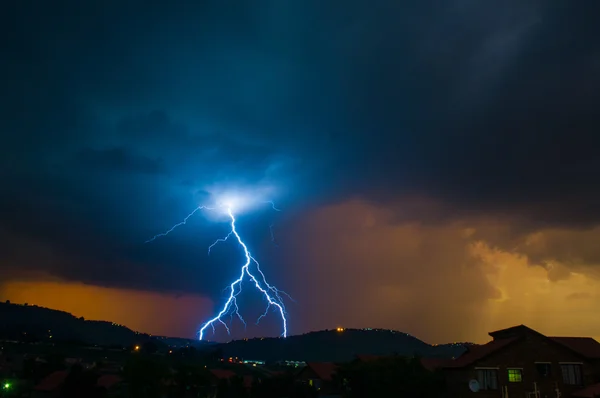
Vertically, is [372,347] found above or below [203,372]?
above

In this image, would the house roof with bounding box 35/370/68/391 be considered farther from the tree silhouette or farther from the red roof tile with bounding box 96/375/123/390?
the tree silhouette

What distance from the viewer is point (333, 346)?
146 metres

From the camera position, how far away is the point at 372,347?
5930 inches

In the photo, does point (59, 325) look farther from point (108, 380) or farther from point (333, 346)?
point (108, 380)

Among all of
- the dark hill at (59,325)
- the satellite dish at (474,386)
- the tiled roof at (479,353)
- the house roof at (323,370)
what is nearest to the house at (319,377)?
the house roof at (323,370)

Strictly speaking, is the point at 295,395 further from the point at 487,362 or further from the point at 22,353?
the point at 22,353

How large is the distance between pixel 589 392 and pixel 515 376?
15.7 feet

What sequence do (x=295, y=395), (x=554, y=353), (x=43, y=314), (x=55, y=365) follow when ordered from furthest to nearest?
(x=43, y=314)
(x=55, y=365)
(x=295, y=395)
(x=554, y=353)

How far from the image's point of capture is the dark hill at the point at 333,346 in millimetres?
141000

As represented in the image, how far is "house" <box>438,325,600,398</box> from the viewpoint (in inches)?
1307

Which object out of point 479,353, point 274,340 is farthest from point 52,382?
point 274,340

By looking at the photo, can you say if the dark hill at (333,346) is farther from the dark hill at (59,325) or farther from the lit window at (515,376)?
the lit window at (515,376)

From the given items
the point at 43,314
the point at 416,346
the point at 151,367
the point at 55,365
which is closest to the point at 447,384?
the point at 151,367

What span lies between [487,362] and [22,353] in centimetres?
8093
